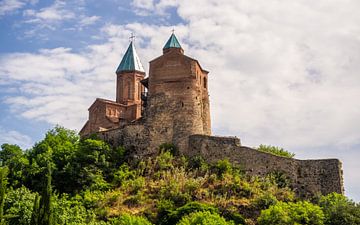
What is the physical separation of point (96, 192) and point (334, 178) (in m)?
18.4

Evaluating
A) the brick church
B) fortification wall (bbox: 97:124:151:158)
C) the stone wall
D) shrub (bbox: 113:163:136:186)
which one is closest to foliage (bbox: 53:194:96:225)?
shrub (bbox: 113:163:136:186)

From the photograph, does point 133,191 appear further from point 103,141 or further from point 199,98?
point 199,98

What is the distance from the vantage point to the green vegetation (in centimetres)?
3891

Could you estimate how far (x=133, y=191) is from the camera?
45.6 meters

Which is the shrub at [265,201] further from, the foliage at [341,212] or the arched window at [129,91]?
the arched window at [129,91]

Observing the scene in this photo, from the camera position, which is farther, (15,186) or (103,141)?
(103,141)

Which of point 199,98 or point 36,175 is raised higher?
point 199,98

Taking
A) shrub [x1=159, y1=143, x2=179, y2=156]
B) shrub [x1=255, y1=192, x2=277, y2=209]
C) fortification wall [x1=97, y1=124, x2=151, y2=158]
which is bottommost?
shrub [x1=255, y1=192, x2=277, y2=209]

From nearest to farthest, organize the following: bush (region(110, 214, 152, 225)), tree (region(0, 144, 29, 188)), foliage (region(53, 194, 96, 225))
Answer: bush (region(110, 214, 152, 225)), foliage (region(53, 194, 96, 225)), tree (region(0, 144, 29, 188))

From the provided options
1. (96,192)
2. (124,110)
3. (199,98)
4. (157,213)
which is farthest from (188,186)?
(124,110)

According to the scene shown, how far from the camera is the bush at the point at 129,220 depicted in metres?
37.5

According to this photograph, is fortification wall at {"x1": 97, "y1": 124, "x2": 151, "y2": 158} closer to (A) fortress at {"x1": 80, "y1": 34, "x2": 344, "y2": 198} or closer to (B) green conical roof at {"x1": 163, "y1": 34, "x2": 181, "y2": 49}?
(A) fortress at {"x1": 80, "y1": 34, "x2": 344, "y2": 198}

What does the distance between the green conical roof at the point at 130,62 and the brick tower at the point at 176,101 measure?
956cm

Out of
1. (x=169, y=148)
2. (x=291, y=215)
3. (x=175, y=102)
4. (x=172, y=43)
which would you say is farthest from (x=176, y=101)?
(x=291, y=215)
